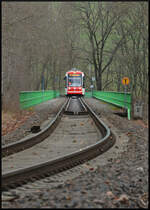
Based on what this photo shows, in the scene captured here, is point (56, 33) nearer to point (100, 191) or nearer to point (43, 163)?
point (43, 163)

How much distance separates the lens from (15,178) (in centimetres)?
461

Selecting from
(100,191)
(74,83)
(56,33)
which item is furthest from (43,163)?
(56,33)

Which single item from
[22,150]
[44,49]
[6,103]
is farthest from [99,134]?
[44,49]

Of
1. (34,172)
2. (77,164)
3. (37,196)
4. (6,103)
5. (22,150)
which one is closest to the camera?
(37,196)

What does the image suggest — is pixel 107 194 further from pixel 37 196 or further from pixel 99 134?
pixel 99 134

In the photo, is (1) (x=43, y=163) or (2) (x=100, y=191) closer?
(2) (x=100, y=191)

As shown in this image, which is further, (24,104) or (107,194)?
(24,104)

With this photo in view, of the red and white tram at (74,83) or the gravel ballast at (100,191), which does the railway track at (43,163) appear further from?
the red and white tram at (74,83)

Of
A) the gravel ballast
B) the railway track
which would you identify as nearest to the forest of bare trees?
the railway track

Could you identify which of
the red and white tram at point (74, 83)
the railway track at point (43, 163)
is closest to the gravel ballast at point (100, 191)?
the railway track at point (43, 163)

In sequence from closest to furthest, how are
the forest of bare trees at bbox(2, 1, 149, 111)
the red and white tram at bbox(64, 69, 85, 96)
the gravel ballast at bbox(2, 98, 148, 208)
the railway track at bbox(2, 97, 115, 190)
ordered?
the gravel ballast at bbox(2, 98, 148, 208), the railway track at bbox(2, 97, 115, 190), the forest of bare trees at bbox(2, 1, 149, 111), the red and white tram at bbox(64, 69, 85, 96)

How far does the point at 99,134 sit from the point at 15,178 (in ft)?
20.0

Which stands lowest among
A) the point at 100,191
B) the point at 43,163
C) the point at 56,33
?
the point at 100,191

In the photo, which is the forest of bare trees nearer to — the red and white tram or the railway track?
the red and white tram
